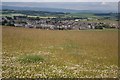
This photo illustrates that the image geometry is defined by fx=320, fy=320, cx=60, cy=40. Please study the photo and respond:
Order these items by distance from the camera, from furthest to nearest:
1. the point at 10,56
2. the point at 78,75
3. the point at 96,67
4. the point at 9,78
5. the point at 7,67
A: the point at 10,56, the point at 96,67, the point at 7,67, the point at 78,75, the point at 9,78

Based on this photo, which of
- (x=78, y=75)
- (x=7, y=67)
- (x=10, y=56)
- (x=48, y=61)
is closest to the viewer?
(x=78, y=75)

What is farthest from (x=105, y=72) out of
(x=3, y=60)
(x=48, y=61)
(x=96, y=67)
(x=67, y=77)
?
(x=3, y=60)

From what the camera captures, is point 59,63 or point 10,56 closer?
point 59,63

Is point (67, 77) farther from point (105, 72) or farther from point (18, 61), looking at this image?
point (18, 61)

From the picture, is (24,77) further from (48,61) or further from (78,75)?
(48,61)

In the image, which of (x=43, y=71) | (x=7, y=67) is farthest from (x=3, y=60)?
(x=43, y=71)

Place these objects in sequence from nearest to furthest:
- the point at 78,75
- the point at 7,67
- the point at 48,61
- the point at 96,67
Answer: the point at 78,75 < the point at 7,67 < the point at 96,67 < the point at 48,61

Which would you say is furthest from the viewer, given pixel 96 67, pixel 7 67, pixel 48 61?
pixel 48 61

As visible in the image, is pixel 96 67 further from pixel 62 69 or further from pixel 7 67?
pixel 7 67
